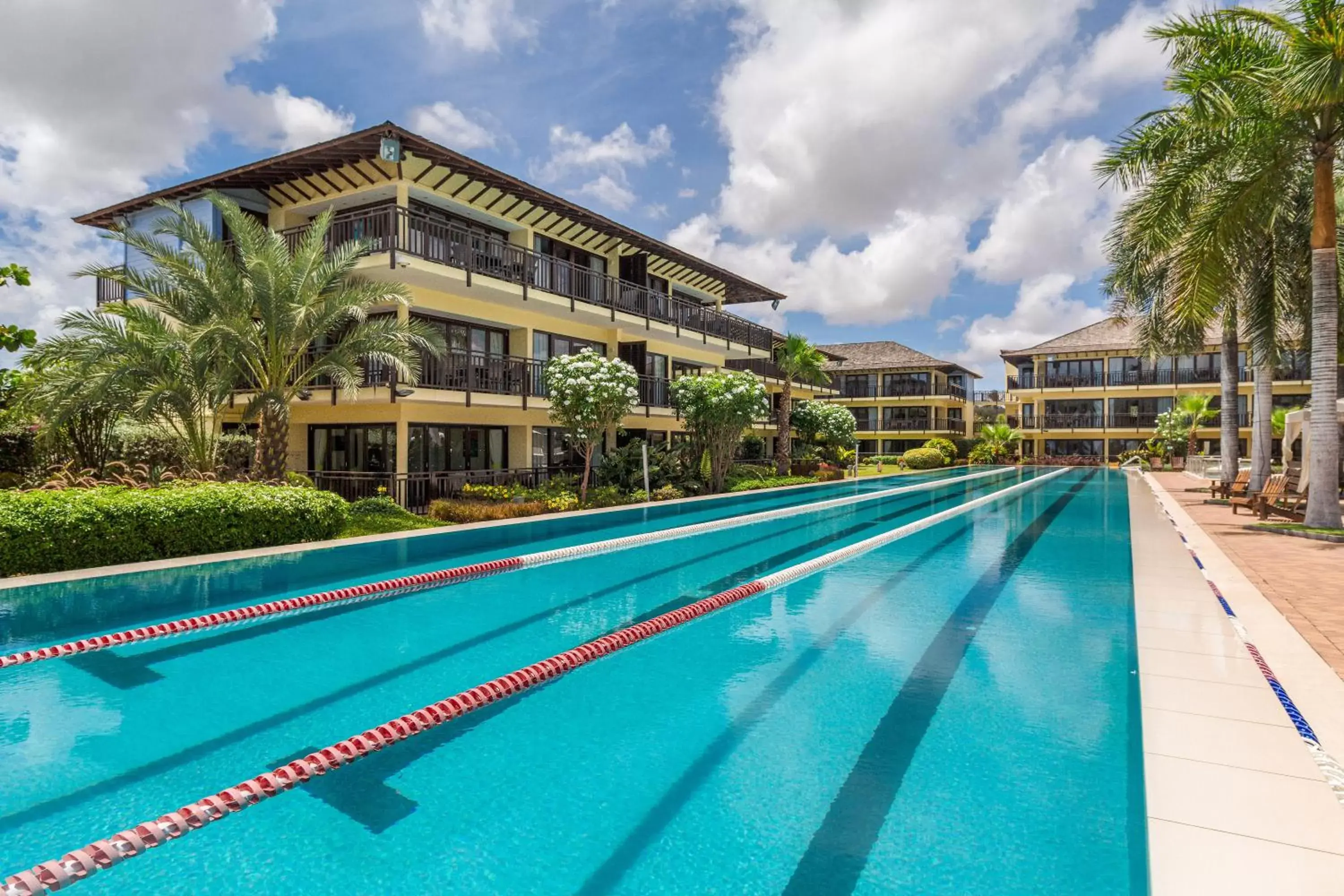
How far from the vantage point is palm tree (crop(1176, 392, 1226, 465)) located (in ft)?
135

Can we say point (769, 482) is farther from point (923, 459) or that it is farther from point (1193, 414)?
point (1193, 414)

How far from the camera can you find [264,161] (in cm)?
1728

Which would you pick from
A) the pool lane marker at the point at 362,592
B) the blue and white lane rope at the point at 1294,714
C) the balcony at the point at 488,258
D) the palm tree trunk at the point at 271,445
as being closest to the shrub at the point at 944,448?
the balcony at the point at 488,258

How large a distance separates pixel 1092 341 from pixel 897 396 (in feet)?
47.6

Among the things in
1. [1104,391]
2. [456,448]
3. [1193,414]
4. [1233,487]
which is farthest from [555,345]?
[1104,391]

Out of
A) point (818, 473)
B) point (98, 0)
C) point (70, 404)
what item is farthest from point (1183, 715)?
point (818, 473)

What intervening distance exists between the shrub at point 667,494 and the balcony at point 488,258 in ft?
20.0

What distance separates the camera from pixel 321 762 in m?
4.65

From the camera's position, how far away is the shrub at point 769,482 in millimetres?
26234

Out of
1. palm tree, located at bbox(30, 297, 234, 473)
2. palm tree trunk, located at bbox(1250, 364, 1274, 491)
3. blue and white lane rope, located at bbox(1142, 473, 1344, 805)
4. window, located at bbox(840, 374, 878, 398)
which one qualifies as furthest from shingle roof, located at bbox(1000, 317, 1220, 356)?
palm tree, located at bbox(30, 297, 234, 473)

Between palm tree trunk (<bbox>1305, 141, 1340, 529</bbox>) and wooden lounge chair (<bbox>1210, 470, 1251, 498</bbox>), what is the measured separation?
7633 mm

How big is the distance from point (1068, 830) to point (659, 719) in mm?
2824

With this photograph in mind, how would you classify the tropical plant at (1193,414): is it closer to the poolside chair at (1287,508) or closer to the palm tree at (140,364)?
the poolside chair at (1287,508)

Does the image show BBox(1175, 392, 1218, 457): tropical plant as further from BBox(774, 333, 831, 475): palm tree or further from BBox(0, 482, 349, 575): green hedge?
BBox(0, 482, 349, 575): green hedge
